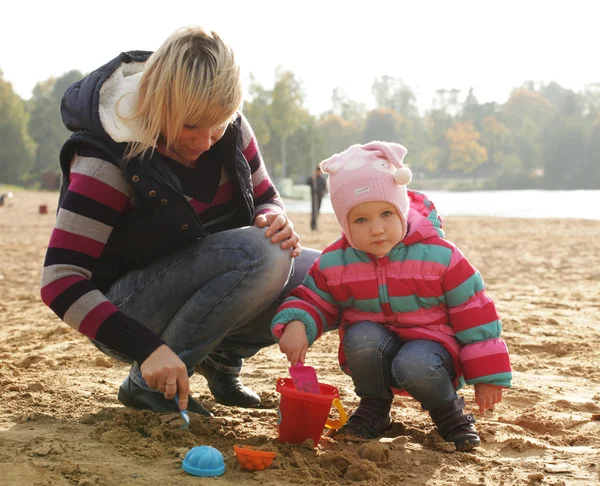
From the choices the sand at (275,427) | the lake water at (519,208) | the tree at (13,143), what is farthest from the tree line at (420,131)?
the sand at (275,427)

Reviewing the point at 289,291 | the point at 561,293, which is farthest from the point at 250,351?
the point at 561,293

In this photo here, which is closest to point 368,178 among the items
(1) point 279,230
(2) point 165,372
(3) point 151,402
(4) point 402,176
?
(4) point 402,176

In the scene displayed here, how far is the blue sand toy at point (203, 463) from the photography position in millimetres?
2041

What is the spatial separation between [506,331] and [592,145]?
199 ft

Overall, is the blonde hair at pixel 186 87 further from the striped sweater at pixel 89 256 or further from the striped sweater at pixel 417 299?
the striped sweater at pixel 417 299

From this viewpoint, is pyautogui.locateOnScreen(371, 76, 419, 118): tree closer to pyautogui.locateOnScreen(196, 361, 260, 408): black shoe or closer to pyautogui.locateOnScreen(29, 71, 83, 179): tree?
pyautogui.locateOnScreen(29, 71, 83, 179): tree

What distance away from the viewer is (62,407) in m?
2.76

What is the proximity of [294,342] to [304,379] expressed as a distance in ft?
0.45

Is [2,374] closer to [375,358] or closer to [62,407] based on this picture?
[62,407]

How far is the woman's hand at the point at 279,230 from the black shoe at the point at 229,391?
0.57m

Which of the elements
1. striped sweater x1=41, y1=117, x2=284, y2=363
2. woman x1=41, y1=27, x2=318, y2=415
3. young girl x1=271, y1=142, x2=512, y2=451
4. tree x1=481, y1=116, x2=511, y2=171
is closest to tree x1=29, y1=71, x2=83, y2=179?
tree x1=481, y1=116, x2=511, y2=171

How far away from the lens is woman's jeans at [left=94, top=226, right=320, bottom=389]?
2.65m

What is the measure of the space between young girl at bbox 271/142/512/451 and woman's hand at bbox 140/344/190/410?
43 centimetres

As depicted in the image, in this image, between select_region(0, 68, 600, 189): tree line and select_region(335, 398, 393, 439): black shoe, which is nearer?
select_region(335, 398, 393, 439): black shoe
